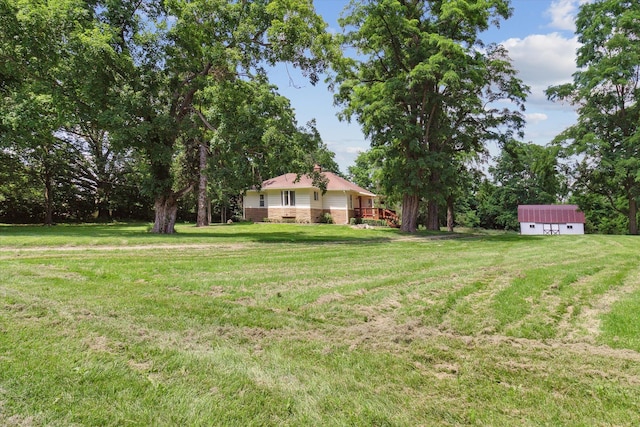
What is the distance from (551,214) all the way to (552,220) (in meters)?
0.65

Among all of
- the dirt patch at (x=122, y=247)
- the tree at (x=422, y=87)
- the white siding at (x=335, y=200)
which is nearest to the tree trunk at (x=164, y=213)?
the dirt patch at (x=122, y=247)

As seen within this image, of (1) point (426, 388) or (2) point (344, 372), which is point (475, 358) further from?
(2) point (344, 372)

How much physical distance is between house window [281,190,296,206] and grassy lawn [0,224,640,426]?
25.1 m

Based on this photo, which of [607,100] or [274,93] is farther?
[607,100]

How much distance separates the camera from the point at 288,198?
3247 cm

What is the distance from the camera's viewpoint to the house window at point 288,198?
3231 cm

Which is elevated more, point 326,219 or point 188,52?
point 188,52

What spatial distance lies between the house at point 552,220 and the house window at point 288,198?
83.9 ft

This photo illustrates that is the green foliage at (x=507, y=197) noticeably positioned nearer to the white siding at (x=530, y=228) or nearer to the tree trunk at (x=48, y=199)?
the white siding at (x=530, y=228)

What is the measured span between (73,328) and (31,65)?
49.2 ft

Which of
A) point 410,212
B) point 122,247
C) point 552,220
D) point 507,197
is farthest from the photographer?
point 507,197

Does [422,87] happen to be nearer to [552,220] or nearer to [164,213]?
[164,213]

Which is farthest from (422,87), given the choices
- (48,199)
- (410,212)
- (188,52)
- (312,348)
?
(48,199)

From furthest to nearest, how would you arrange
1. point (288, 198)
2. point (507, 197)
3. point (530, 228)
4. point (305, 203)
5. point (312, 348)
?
point (507, 197), point (530, 228), point (288, 198), point (305, 203), point (312, 348)
